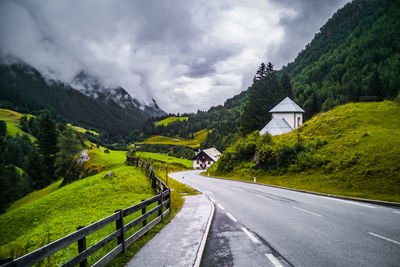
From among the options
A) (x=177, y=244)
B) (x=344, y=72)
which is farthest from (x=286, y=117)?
(x=344, y=72)

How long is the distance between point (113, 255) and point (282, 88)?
7299 centimetres

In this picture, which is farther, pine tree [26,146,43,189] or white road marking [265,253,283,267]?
pine tree [26,146,43,189]

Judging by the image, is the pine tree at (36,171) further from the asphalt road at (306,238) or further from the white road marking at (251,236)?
the white road marking at (251,236)

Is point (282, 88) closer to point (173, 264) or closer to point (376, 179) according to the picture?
point (376, 179)

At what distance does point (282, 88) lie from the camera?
2763 inches

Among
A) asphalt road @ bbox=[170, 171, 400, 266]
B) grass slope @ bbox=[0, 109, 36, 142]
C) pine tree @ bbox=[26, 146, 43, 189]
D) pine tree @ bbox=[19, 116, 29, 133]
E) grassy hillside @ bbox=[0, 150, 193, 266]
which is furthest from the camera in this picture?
pine tree @ bbox=[19, 116, 29, 133]

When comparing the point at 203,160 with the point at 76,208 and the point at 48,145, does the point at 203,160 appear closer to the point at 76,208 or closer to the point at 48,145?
the point at 48,145

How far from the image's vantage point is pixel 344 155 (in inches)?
803

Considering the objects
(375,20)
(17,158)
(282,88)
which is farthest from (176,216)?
(375,20)

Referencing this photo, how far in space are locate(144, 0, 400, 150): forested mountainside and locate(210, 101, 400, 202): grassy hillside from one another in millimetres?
25566

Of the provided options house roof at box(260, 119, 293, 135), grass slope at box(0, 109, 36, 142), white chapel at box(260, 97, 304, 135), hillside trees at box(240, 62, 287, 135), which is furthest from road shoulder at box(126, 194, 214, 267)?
grass slope at box(0, 109, 36, 142)

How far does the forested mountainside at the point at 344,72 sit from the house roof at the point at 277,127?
7.89 meters

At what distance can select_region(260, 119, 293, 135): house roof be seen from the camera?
44.0 m

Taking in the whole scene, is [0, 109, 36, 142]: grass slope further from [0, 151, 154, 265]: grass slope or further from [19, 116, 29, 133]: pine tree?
[0, 151, 154, 265]: grass slope
